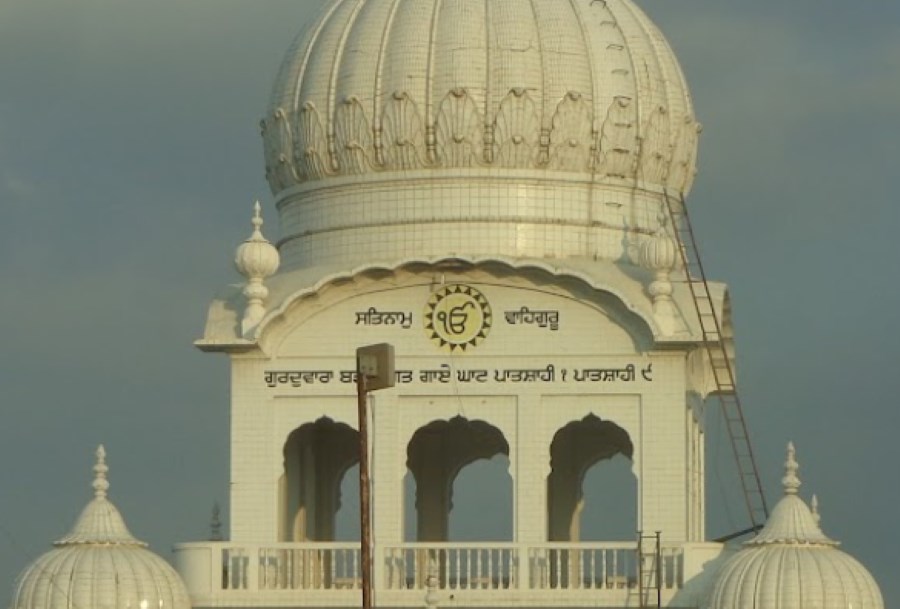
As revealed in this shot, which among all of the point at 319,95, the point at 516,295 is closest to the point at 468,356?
the point at 516,295

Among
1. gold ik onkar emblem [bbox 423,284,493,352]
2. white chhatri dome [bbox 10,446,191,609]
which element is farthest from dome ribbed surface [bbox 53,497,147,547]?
gold ik onkar emblem [bbox 423,284,493,352]

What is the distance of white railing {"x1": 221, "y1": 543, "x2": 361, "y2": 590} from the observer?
54.4 metres

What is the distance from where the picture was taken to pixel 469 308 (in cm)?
5531

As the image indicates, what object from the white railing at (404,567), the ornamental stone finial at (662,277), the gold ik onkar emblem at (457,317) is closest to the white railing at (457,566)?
the white railing at (404,567)

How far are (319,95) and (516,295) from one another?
4474mm

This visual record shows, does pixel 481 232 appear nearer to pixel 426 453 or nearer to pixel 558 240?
pixel 558 240

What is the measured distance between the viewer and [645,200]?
188ft

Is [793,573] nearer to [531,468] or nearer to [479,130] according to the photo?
[531,468]

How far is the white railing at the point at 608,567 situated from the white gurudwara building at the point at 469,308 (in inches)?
1.8

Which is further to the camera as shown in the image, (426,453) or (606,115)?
(426,453)

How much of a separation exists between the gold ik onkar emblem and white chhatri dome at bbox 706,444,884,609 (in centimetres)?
544

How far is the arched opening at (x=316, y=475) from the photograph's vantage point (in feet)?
189

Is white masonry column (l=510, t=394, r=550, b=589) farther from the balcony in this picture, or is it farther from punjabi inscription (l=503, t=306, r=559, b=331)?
punjabi inscription (l=503, t=306, r=559, b=331)

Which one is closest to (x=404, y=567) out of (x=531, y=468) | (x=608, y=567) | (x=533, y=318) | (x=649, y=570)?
(x=531, y=468)
